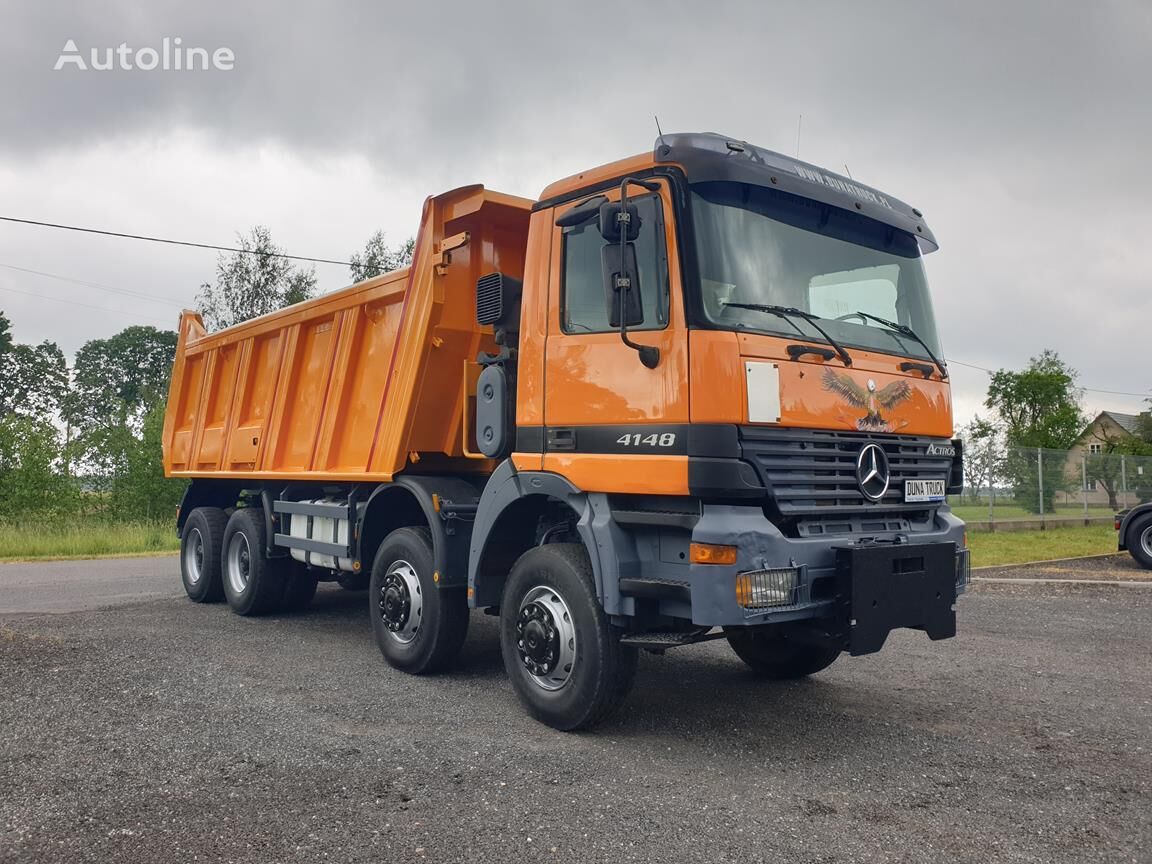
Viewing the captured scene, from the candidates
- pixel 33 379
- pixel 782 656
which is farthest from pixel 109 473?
pixel 33 379

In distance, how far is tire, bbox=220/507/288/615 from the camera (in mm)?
8516

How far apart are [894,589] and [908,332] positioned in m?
1.57

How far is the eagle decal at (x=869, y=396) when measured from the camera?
15.1 feet

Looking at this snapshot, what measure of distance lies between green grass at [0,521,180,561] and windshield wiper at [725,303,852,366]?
49.9 feet

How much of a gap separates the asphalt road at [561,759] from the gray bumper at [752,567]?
2.45 ft

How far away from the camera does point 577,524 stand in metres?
4.80

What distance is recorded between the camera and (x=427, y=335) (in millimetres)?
6164

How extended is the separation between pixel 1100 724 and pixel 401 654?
4.22m

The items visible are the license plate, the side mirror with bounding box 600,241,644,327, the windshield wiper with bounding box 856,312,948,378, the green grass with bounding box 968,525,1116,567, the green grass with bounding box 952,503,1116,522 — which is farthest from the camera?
the green grass with bounding box 952,503,1116,522

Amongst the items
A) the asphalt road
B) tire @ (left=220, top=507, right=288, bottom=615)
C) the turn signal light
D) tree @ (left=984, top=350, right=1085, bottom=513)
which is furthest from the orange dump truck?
tree @ (left=984, top=350, right=1085, bottom=513)

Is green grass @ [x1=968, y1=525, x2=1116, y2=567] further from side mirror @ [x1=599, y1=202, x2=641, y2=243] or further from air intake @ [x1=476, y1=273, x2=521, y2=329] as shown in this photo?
side mirror @ [x1=599, y1=202, x2=641, y2=243]

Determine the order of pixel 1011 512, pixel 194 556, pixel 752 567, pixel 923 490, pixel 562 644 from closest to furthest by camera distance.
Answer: pixel 752 567, pixel 562 644, pixel 923 490, pixel 194 556, pixel 1011 512

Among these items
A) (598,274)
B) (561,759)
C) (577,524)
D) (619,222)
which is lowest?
(561,759)

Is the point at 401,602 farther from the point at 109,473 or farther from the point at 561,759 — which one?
the point at 109,473
